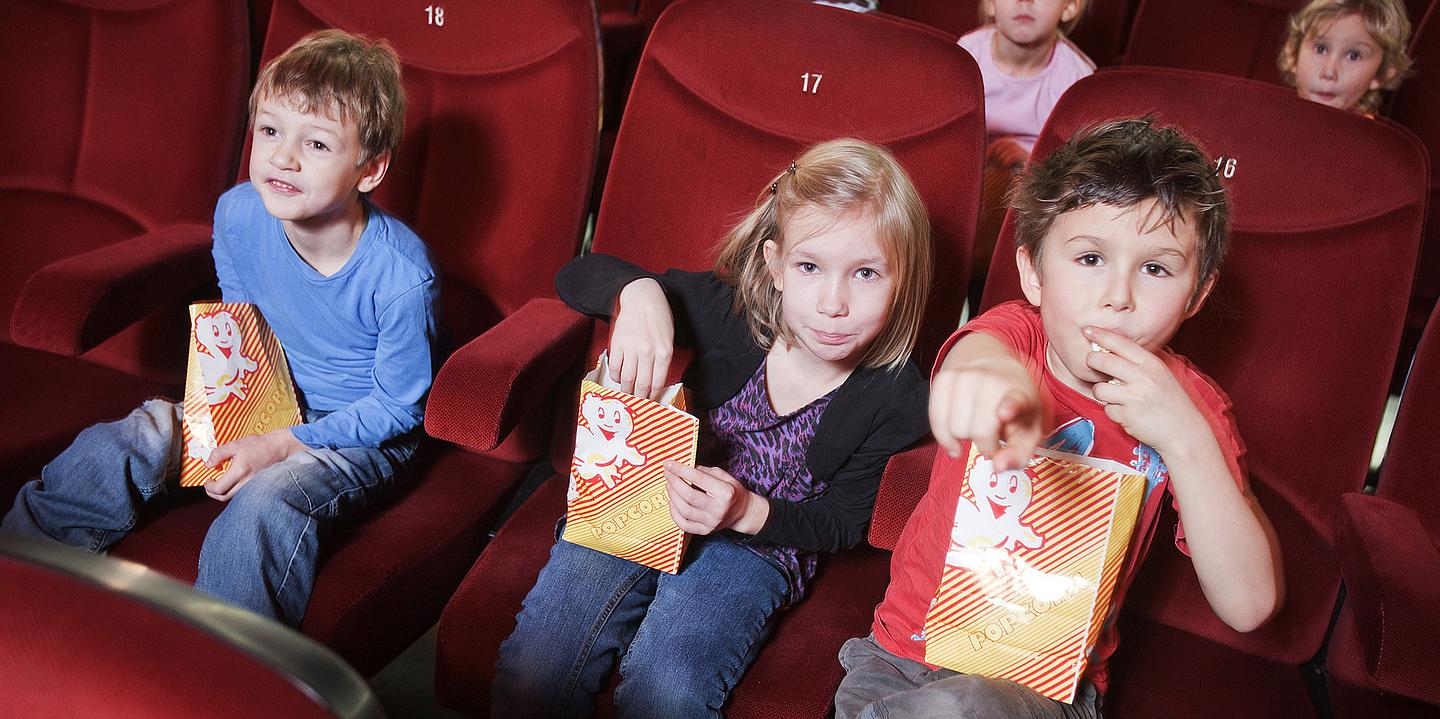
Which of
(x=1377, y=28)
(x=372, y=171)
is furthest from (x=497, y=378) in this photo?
(x=1377, y=28)

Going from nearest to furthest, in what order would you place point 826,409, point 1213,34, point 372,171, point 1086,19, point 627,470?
point 627,470 → point 826,409 → point 372,171 → point 1213,34 → point 1086,19

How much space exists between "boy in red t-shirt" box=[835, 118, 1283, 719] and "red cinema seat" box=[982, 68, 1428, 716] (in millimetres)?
172

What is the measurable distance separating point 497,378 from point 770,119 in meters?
0.54

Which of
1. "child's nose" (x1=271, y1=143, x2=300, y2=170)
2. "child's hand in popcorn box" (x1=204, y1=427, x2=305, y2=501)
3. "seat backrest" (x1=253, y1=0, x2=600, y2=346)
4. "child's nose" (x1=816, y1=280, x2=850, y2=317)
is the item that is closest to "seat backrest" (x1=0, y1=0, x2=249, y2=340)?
"seat backrest" (x1=253, y1=0, x2=600, y2=346)

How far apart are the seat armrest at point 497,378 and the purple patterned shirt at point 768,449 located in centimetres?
23

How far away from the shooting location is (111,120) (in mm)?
1792

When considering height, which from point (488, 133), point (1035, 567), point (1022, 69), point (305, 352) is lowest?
point (305, 352)

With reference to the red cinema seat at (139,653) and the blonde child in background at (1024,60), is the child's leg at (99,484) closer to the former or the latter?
the red cinema seat at (139,653)

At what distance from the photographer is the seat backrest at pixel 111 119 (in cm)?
175

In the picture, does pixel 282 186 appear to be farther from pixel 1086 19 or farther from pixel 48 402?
pixel 1086 19

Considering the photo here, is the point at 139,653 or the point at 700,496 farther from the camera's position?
the point at 700,496

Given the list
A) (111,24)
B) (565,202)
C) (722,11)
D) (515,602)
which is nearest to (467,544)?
(515,602)

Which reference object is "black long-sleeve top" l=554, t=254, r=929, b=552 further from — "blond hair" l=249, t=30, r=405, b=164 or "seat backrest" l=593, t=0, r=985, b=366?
"blond hair" l=249, t=30, r=405, b=164

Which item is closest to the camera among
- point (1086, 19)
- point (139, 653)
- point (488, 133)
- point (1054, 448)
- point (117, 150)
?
point (139, 653)
